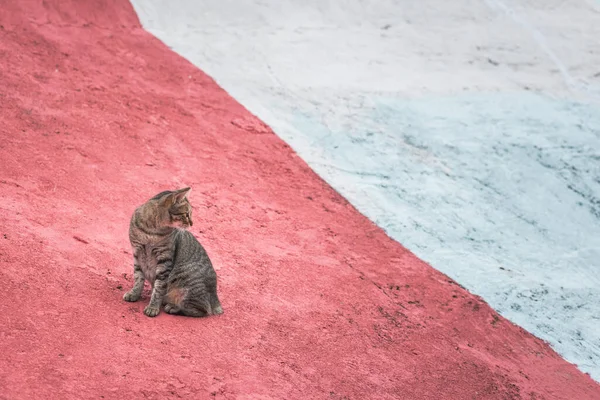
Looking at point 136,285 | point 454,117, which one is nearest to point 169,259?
point 136,285

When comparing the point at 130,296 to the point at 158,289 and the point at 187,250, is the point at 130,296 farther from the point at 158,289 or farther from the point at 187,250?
the point at 187,250

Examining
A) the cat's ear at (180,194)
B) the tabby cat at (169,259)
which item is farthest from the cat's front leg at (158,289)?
the cat's ear at (180,194)

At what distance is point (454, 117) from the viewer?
12891 mm

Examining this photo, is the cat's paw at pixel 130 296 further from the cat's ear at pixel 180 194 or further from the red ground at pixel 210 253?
the cat's ear at pixel 180 194

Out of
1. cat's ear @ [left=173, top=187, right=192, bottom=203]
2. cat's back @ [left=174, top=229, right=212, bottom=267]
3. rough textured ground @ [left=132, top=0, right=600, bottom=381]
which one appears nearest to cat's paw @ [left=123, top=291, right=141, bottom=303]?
cat's back @ [left=174, top=229, right=212, bottom=267]

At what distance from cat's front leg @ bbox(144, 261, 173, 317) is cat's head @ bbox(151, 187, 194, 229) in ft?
1.32

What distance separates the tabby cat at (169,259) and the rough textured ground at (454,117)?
4486 millimetres

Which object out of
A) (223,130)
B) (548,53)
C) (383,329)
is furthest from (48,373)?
(548,53)

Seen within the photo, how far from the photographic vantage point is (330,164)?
11.7 m

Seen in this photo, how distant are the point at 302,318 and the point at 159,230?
2.10m

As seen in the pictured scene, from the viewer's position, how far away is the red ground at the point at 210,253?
595 cm

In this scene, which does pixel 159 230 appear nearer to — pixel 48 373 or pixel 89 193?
pixel 48 373

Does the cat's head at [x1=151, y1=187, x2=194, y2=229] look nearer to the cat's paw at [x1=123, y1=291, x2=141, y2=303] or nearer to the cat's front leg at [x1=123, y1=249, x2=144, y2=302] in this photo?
the cat's front leg at [x1=123, y1=249, x2=144, y2=302]

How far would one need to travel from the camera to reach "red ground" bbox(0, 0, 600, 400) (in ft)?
19.5
